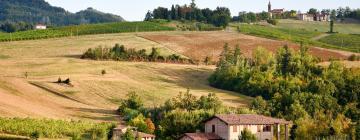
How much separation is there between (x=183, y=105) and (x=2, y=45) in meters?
57.9

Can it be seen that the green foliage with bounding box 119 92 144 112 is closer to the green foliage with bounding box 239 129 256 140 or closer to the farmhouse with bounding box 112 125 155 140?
the farmhouse with bounding box 112 125 155 140

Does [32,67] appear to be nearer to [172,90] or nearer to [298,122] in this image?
[172,90]

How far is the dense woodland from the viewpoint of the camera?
263 feet

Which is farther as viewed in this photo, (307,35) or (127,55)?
(307,35)

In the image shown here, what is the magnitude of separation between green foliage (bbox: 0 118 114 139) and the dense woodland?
20625 mm

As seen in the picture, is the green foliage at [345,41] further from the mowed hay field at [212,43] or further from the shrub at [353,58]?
the shrub at [353,58]

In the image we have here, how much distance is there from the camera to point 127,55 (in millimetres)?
127000

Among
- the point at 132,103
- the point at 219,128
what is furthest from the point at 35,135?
the point at 132,103

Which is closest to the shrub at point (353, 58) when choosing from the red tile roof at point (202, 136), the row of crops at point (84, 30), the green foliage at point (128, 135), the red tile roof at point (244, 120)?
the row of crops at point (84, 30)

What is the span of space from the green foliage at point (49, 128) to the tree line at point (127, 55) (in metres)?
51.3

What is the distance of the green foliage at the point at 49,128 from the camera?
6581 cm

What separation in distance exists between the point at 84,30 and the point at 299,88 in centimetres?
7615

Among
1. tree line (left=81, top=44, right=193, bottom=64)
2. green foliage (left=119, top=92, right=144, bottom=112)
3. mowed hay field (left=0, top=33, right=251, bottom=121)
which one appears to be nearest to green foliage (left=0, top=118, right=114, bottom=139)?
mowed hay field (left=0, top=33, right=251, bottom=121)

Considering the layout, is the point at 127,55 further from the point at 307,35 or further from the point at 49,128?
the point at 307,35
